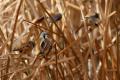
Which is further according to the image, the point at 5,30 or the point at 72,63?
the point at 5,30

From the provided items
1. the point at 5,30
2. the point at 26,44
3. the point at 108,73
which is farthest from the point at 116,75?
the point at 5,30

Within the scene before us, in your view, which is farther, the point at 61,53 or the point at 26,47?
the point at 61,53

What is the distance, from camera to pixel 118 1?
171cm

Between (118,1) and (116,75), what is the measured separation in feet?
2.71

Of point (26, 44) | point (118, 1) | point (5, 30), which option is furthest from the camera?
point (118, 1)

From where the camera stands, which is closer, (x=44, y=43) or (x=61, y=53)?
(x=44, y=43)

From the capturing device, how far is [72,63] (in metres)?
0.93

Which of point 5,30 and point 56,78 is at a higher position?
point 5,30

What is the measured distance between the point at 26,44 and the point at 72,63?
6.6 inches

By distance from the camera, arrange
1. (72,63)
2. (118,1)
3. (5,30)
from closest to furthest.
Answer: (72,63) → (5,30) → (118,1)

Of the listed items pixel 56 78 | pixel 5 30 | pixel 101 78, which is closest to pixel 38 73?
pixel 56 78

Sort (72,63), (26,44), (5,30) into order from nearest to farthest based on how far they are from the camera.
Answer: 1. (26,44)
2. (72,63)
3. (5,30)

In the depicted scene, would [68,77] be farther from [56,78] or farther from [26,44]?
[26,44]

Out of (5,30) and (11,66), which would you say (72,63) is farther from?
(5,30)
